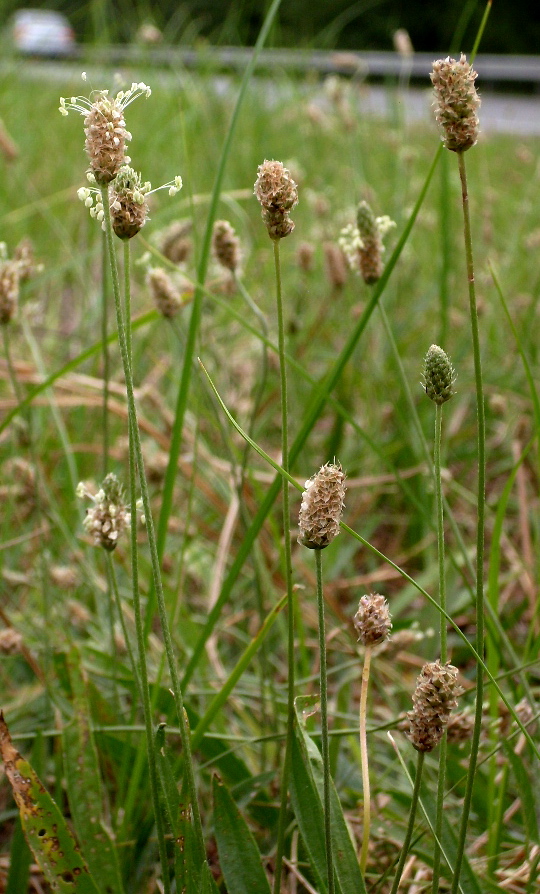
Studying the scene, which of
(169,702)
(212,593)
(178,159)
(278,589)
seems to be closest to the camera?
(169,702)

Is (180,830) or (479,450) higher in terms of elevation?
(479,450)

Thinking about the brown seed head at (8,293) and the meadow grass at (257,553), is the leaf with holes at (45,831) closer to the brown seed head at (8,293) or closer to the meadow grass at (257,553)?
the meadow grass at (257,553)

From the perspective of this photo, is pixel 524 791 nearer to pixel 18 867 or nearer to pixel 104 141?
pixel 18 867

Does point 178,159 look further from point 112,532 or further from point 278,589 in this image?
point 112,532

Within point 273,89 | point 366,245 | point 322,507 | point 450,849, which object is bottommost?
point 450,849

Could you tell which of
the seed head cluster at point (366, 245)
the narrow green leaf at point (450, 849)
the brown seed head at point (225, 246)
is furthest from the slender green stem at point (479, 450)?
the brown seed head at point (225, 246)

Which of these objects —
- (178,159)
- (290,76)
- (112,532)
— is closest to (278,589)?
(112,532)

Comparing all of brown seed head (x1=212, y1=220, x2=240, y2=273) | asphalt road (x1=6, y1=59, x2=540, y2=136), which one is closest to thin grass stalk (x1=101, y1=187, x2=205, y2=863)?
asphalt road (x1=6, y1=59, x2=540, y2=136)

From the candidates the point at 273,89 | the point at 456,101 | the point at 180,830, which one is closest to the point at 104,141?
the point at 456,101
